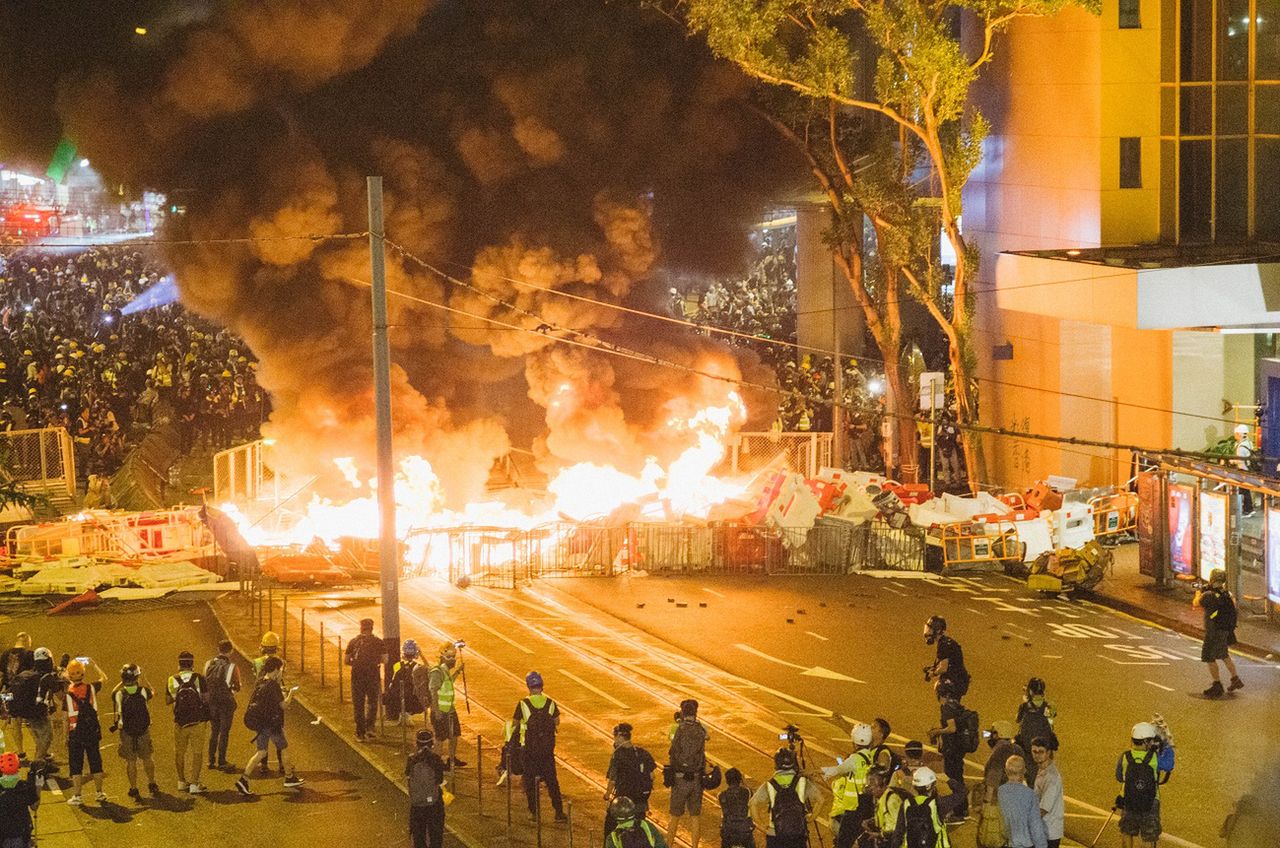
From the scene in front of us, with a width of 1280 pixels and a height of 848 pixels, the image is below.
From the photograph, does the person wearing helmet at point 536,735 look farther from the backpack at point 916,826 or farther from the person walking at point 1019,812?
the person walking at point 1019,812

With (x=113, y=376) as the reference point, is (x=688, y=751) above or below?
below

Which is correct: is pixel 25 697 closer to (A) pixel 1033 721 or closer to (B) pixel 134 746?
(B) pixel 134 746

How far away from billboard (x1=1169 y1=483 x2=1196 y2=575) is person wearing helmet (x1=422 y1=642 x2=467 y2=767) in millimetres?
13335

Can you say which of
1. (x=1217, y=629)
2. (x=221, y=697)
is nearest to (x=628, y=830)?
(x=221, y=697)

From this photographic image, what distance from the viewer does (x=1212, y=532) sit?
76.1ft

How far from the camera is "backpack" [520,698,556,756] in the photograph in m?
13.5

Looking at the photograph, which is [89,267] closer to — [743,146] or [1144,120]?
[743,146]

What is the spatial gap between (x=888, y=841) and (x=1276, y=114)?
2609 cm

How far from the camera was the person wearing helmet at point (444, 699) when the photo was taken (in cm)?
1530

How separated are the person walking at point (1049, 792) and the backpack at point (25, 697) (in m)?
9.39

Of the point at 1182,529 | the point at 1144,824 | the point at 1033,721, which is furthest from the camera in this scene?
the point at 1182,529

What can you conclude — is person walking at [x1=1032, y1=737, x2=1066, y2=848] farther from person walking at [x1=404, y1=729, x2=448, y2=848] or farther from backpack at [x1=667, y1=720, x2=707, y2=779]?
person walking at [x1=404, y1=729, x2=448, y2=848]

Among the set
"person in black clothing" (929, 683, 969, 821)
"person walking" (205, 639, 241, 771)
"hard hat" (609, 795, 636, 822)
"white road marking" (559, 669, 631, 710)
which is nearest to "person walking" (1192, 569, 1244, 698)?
"person in black clothing" (929, 683, 969, 821)

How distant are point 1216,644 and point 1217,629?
0.21 m
